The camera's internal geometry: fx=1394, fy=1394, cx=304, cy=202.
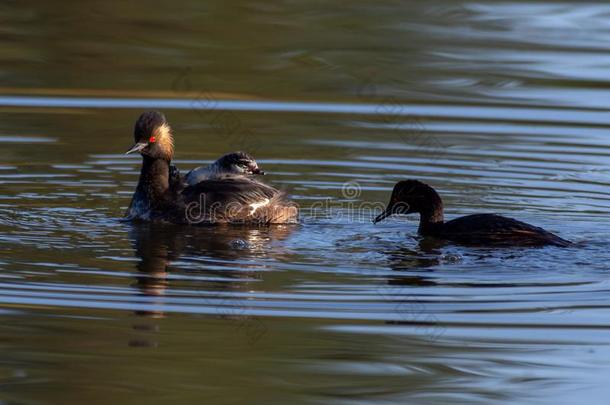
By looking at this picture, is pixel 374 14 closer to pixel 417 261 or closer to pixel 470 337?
pixel 417 261

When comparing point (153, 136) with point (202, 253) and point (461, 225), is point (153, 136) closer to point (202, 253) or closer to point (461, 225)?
point (202, 253)

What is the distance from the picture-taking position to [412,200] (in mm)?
11984

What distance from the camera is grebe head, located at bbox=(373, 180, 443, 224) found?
11.8 meters

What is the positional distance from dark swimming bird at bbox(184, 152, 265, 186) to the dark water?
0.68 meters

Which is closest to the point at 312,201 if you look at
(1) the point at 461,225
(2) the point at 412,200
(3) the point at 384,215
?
(3) the point at 384,215

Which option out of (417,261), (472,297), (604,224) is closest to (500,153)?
(604,224)

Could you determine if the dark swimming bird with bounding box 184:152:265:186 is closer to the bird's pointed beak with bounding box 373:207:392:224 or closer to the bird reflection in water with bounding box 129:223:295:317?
the bird reflection in water with bounding box 129:223:295:317

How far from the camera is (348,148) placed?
50.3ft

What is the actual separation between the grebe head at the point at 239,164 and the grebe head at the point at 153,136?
515mm

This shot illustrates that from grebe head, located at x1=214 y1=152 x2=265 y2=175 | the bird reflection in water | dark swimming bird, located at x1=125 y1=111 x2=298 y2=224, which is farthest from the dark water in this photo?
grebe head, located at x1=214 y1=152 x2=265 y2=175

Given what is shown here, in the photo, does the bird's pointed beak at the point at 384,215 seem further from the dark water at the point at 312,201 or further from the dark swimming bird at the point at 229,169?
the dark swimming bird at the point at 229,169

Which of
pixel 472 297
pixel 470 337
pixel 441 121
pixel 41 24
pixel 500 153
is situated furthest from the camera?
pixel 41 24

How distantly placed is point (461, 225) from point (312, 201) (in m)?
2.21

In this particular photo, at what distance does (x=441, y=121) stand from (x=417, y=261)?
6131mm
